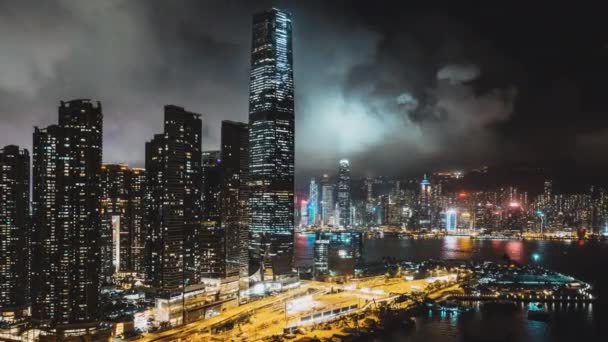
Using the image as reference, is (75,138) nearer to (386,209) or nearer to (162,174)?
(162,174)

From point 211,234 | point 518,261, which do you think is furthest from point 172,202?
point 518,261

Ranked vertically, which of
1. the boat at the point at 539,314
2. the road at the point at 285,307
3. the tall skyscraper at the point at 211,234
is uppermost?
the tall skyscraper at the point at 211,234

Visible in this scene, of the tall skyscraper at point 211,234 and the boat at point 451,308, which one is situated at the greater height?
the tall skyscraper at point 211,234

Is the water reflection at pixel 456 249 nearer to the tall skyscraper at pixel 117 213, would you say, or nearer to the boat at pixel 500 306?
the boat at pixel 500 306

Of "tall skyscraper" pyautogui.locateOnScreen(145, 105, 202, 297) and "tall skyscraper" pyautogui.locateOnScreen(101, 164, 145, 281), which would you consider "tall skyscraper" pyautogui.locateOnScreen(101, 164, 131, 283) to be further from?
"tall skyscraper" pyautogui.locateOnScreen(145, 105, 202, 297)

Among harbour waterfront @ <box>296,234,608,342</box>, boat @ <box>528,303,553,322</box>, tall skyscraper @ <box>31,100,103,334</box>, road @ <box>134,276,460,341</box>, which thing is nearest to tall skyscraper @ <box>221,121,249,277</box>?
road @ <box>134,276,460,341</box>

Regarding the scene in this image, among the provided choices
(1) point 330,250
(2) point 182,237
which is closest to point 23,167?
(2) point 182,237

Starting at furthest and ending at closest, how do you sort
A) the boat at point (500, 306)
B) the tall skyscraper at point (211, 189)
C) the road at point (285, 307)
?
1. the tall skyscraper at point (211, 189)
2. the boat at point (500, 306)
3. the road at point (285, 307)

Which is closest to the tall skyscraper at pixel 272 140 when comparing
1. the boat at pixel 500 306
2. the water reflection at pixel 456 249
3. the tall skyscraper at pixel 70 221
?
the boat at pixel 500 306
